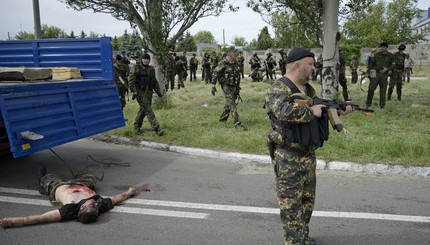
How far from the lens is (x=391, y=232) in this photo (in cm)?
350

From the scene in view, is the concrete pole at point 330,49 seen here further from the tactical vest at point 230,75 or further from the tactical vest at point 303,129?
the tactical vest at point 303,129

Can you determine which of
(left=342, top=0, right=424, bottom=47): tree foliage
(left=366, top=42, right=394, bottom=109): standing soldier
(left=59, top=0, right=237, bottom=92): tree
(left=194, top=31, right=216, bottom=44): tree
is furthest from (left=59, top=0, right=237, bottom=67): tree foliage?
(left=194, top=31, right=216, bottom=44): tree

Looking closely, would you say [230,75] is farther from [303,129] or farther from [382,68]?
[303,129]

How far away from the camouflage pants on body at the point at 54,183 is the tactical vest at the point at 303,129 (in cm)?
269

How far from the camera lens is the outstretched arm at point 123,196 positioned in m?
4.27

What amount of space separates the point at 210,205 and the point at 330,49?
20.9 feet

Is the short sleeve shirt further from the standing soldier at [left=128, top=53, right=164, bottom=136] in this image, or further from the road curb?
the standing soldier at [left=128, top=53, right=164, bottom=136]

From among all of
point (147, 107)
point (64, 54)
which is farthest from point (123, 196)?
point (147, 107)

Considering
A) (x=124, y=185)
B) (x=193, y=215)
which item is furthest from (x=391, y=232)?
(x=124, y=185)

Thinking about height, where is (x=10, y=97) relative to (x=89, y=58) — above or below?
below

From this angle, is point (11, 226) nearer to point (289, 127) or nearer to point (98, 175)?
point (98, 175)

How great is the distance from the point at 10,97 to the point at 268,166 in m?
3.59

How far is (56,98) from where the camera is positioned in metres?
4.78

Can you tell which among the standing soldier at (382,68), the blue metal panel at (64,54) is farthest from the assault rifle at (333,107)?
the standing soldier at (382,68)
